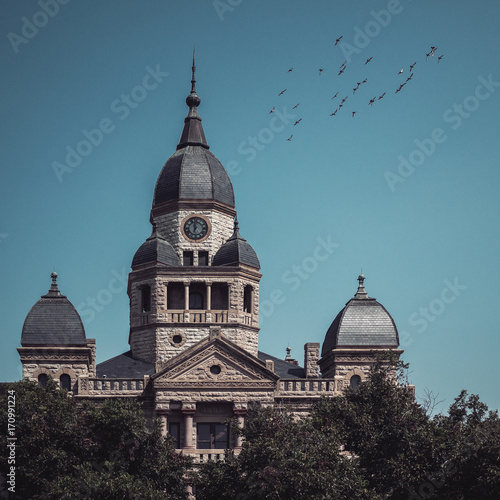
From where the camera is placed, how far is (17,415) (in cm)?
7200

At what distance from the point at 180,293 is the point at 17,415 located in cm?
2054

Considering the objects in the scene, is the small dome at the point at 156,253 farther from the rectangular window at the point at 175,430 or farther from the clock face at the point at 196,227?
the rectangular window at the point at 175,430

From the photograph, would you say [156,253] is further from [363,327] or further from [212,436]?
[363,327]

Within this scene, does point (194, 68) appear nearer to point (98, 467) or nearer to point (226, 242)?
point (226, 242)

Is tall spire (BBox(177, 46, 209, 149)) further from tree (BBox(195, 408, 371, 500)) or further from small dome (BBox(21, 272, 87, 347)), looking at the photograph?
tree (BBox(195, 408, 371, 500))

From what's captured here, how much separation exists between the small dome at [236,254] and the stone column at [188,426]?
12.7 m

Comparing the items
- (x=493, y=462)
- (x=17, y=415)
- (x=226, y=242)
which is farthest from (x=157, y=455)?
(x=226, y=242)

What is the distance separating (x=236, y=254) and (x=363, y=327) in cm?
1041

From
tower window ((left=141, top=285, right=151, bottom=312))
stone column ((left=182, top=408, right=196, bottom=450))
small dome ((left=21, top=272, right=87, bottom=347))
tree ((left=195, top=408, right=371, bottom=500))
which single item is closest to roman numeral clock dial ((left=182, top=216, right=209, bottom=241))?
tower window ((left=141, top=285, right=151, bottom=312))

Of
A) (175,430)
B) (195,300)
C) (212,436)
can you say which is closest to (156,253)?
(195,300)

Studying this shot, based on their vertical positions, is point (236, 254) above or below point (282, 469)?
above

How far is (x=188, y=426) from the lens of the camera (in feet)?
265

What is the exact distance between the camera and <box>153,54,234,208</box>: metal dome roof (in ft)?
306

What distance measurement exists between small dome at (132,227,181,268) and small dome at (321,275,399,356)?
12.6 metres
